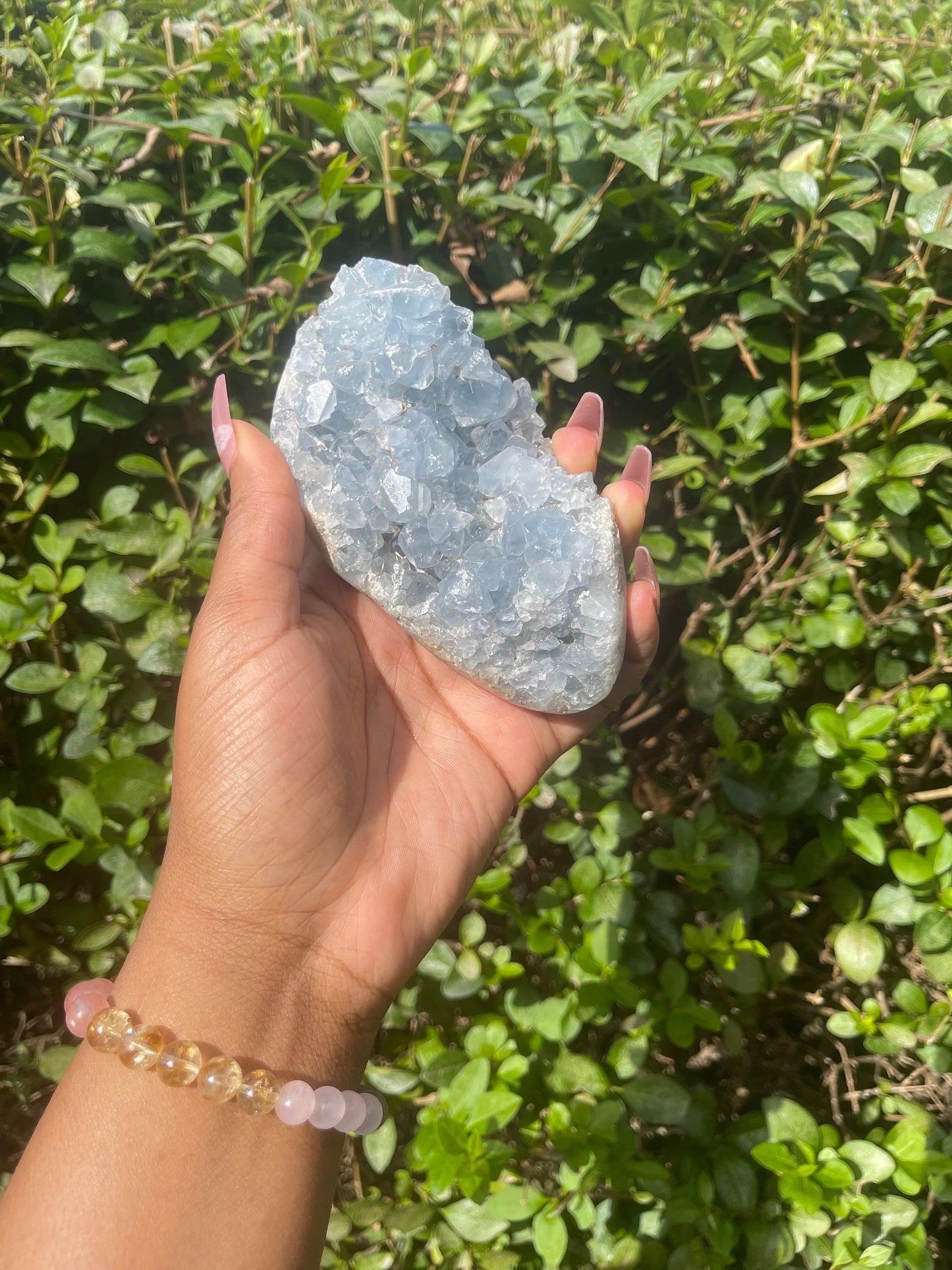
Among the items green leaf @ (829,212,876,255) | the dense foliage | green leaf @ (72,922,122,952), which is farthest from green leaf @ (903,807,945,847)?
green leaf @ (72,922,122,952)

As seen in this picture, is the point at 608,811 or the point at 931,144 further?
the point at 608,811

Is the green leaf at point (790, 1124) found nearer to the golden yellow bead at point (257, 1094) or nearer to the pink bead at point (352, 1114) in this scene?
the pink bead at point (352, 1114)

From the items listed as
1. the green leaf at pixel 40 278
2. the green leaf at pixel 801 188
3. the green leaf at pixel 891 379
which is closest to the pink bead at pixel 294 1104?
the green leaf at pixel 40 278

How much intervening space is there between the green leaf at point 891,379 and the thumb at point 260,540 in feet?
3.46

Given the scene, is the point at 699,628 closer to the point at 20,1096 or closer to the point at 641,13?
the point at 641,13

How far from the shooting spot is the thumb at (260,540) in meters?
1.24

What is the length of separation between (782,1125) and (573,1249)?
19.6 inches

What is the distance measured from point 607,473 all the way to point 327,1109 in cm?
128

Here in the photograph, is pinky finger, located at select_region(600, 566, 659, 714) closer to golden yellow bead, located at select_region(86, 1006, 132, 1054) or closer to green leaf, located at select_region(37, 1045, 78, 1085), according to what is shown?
golden yellow bead, located at select_region(86, 1006, 132, 1054)

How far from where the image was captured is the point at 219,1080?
1.13m

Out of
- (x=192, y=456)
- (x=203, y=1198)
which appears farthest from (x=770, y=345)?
(x=203, y=1198)

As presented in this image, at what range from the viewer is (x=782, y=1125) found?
1.50m

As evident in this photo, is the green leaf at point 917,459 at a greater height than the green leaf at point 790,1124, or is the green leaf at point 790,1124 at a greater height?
the green leaf at point 917,459

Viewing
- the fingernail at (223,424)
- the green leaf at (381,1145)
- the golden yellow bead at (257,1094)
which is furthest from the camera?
the green leaf at (381,1145)
